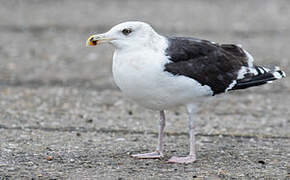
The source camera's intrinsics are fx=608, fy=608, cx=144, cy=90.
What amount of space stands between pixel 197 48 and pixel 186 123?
6.46 ft

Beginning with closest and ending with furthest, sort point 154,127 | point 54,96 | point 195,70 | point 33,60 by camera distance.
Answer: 1. point 195,70
2. point 154,127
3. point 54,96
4. point 33,60

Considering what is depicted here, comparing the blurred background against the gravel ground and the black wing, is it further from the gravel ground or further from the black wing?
the black wing

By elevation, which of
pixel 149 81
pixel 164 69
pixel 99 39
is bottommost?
pixel 149 81

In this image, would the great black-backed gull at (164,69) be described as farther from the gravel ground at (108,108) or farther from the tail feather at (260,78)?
the gravel ground at (108,108)

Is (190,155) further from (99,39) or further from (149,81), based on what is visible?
(99,39)

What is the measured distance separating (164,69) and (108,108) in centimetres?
302

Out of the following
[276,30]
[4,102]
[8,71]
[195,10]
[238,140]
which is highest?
[195,10]

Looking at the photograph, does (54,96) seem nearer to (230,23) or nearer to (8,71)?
(8,71)

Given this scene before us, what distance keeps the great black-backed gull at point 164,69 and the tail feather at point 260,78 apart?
0.05ft

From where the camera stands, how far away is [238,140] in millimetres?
7156

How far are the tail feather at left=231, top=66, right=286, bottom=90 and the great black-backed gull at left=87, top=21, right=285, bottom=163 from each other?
0.01 meters

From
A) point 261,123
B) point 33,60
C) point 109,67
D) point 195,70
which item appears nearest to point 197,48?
point 195,70

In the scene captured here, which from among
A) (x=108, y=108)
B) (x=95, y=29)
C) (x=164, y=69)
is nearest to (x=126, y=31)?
(x=164, y=69)

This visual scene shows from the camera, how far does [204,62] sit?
20.3 feet
